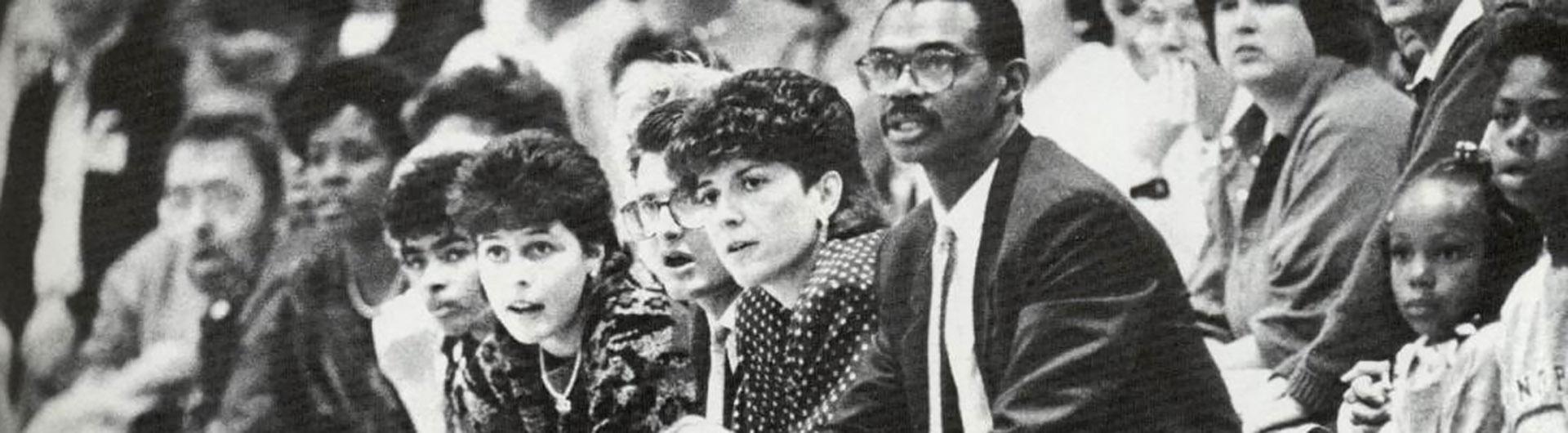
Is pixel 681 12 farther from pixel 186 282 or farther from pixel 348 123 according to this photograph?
pixel 186 282

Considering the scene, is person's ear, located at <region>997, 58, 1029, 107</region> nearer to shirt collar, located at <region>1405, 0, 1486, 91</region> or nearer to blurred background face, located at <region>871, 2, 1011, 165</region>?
blurred background face, located at <region>871, 2, 1011, 165</region>

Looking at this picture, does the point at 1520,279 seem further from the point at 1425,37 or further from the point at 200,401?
the point at 200,401

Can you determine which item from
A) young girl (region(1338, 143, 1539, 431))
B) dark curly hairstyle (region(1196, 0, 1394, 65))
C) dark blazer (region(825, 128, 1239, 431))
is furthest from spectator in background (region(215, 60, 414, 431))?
young girl (region(1338, 143, 1539, 431))

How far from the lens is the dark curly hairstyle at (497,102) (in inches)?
136

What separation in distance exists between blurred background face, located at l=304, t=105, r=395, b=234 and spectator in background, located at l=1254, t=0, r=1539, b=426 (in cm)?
157

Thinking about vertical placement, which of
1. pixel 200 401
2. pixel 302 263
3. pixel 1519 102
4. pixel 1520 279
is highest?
pixel 1519 102

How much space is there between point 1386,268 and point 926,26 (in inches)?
28.4

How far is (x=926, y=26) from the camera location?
3.08m

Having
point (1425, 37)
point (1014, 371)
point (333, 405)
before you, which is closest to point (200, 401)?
point (333, 405)

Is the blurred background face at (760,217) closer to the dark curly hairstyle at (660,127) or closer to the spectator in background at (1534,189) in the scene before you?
the dark curly hairstyle at (660,127)

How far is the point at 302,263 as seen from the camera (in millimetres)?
3676

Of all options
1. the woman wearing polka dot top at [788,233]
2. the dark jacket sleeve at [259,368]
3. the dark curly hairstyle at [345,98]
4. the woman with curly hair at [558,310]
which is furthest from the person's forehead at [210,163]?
the woman wearing polka dot top at [788,233]

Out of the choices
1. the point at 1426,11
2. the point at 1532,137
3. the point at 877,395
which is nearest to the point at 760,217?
the point at 877,395

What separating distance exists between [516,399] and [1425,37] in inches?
58.8
